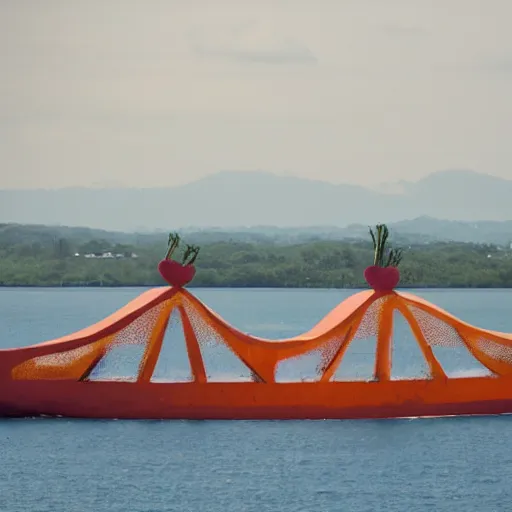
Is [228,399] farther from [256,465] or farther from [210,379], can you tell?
[256,465]

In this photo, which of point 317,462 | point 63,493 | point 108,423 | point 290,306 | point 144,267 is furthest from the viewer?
point 144,267

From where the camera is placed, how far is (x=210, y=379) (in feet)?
139

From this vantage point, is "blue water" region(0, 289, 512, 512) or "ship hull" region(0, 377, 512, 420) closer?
"blue water" region(0, 289, 512, 512)

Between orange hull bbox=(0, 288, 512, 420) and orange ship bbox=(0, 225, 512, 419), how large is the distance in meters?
0.03

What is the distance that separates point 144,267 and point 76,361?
12771cm

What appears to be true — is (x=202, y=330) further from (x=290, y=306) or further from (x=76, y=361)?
(x=290, y=306)

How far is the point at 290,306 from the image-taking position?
5443 inches

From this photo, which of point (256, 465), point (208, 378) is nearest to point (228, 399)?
point (208, 378)

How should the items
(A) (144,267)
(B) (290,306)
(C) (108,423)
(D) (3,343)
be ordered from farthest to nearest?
(A) (144,267), (B) (290,306), (D) (3,343), (C) (108,423)

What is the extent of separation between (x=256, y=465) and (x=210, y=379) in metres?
3.66

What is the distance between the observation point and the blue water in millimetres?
36594

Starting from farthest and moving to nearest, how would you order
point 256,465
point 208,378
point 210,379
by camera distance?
point 208,378
point 210,379
point 256,465

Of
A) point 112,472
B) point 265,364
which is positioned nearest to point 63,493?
point 112,472

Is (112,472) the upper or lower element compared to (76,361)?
lower
